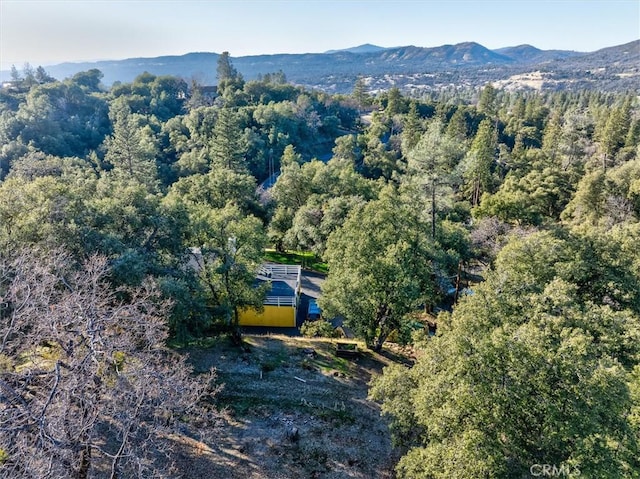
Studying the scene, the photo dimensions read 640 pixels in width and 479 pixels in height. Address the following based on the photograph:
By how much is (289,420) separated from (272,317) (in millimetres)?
10890

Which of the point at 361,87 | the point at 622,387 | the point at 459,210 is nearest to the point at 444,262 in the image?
the point at 622,387

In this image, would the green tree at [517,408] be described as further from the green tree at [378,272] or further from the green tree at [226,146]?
the green tree at [226,146]

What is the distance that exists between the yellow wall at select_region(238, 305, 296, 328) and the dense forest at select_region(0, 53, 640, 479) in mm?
4143

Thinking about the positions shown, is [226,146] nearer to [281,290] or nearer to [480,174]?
[281,290]

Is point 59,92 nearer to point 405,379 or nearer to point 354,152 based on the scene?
point 354,152

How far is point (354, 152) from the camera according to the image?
5612 centimetres

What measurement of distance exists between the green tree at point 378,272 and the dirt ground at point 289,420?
2616 mm

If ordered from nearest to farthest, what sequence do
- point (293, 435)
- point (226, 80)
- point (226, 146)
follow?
point (293, 435) < point (226, 146) < point (226, 80)

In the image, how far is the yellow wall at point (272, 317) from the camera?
25.8m

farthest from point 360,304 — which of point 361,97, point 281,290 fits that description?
point 361,97

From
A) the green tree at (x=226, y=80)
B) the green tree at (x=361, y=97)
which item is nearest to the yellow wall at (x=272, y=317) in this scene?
the green tree at (x=226, y=80)

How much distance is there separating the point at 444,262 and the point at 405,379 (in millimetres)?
11044

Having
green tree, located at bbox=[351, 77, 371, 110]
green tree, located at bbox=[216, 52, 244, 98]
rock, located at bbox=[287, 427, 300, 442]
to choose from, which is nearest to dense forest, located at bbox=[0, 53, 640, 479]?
rock, located at bbox=[287, 427, 300, 442]

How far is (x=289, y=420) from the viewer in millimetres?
15445
